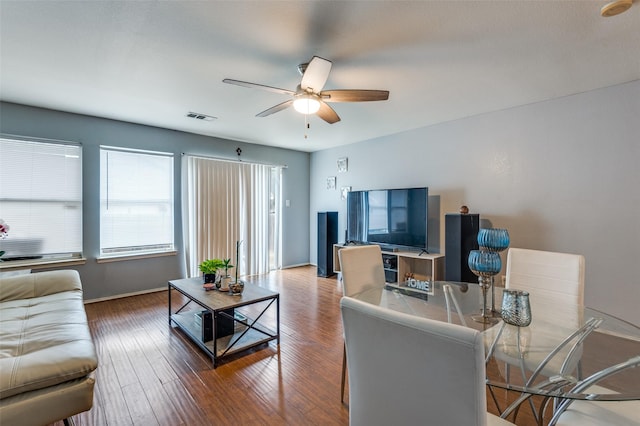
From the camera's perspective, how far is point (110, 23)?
1883 millimetres

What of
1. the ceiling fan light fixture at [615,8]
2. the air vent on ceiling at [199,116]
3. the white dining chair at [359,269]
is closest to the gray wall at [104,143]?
the air vent on ceiling at [199,116]

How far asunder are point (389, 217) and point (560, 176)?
6.57 ft

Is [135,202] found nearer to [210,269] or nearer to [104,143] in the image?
[104,143]

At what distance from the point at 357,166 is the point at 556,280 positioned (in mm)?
3589

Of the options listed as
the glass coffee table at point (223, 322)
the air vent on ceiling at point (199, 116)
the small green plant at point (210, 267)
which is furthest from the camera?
the air vent on ceiling at point (199, 116)

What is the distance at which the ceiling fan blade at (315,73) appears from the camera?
6.46 ft

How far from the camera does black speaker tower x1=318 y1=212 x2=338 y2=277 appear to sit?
5242mm

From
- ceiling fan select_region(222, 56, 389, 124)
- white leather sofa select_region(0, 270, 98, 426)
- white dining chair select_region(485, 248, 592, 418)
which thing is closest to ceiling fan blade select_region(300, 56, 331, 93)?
ceiling fan select_region(222, 56, 389, 124)

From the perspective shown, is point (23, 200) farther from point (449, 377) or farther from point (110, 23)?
point (449, 377)

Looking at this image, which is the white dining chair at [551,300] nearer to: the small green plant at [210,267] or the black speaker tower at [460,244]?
the black speaker tower at [460,244]

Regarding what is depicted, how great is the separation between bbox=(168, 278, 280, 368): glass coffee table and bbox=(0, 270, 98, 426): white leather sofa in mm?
785

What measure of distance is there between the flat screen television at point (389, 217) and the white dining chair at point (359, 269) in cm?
179

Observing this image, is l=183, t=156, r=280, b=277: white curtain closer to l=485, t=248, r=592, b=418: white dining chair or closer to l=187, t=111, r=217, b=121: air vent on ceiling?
l=187, t=111, r=217, b=121: air vent on ceiling

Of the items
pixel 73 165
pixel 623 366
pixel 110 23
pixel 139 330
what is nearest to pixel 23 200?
pixel 73 165
